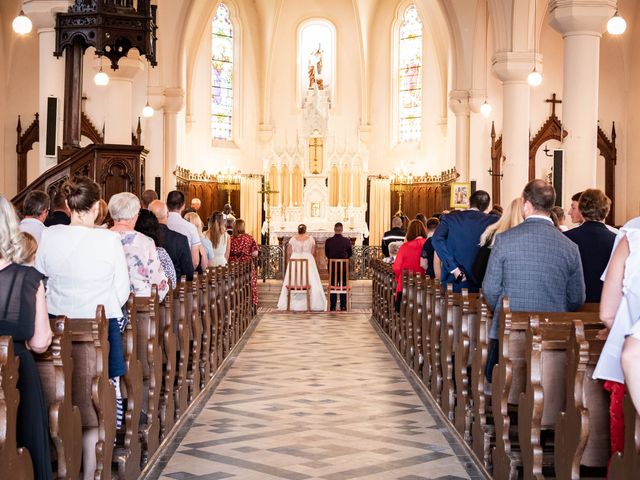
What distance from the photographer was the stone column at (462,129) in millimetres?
23516

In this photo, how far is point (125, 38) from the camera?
12.3 metres

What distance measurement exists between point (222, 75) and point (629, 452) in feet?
90.0

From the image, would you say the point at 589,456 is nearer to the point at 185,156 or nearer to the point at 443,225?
the point at 443,225

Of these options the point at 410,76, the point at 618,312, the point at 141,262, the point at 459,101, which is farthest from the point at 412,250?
the point at 410,76

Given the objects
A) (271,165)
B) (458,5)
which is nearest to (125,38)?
(458,5)

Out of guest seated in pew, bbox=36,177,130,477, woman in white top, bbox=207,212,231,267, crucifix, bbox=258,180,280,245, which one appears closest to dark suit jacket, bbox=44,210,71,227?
guest seated in pew, bbox=36,177,130,477

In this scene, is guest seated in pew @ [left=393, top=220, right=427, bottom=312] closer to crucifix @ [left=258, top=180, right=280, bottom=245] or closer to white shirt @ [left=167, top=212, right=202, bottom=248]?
white shirt @ [left=167, top=212, right=202, bottom=248]

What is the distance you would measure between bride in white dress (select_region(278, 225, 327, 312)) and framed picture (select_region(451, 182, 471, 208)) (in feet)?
9.89

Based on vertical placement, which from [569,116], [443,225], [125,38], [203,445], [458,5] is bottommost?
[203,445]

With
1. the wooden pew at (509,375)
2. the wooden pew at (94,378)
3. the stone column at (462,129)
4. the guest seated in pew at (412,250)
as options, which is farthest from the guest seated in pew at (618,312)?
the stone column at (462,129)

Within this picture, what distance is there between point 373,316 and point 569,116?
5.06 meters

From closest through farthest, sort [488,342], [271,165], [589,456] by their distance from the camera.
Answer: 1. [589,456]
2. [488,342]
3. [271,165]

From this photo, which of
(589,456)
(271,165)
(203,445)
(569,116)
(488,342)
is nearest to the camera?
(589,456)

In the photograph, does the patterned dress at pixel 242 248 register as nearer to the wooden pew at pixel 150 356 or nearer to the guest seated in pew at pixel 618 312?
the wooden pew at pixel 150 356
